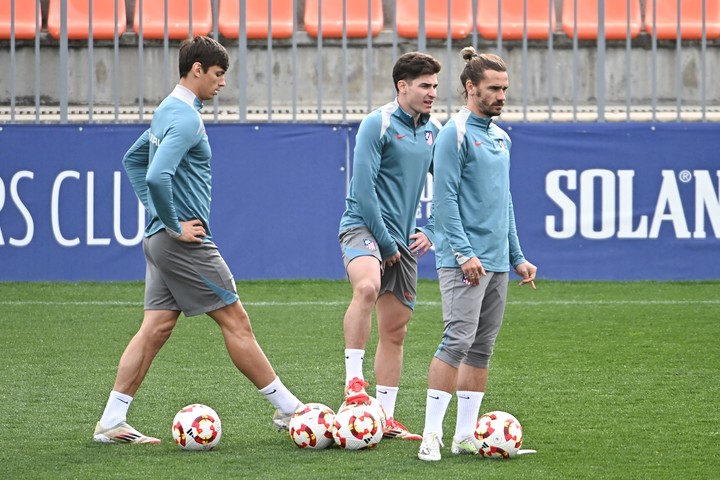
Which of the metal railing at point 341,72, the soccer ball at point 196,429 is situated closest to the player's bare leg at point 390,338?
the soccer ball at point 196,429

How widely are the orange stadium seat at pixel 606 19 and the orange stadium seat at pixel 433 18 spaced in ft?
3.16

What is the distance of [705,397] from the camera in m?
6.54

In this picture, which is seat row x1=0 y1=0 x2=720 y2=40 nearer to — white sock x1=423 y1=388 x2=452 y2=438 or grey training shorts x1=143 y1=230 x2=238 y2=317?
grey training shorts x1=143 y1=230 x2=238 y2=317

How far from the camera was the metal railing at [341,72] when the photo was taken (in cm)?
1149

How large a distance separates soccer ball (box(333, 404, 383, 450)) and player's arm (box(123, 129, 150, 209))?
4.23ft

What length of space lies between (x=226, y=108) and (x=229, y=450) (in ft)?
21.7

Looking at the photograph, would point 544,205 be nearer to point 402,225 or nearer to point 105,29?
point 105,29

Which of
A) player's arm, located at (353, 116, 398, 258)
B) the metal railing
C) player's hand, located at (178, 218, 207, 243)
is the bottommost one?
player's hand, located at (178, 218, 207, 243)

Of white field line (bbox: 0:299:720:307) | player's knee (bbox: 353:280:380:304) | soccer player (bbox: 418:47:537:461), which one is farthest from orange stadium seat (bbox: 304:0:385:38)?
soccer player (bbox: 418:47:537:461)

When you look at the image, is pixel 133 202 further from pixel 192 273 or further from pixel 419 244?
pixel 192 273

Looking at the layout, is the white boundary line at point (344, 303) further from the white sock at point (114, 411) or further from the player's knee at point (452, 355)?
the player's knee at point (452, 355)

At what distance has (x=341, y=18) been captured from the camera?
39.2 feet

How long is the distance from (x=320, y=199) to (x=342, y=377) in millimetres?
4320

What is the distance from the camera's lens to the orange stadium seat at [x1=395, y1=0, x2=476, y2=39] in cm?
1194
